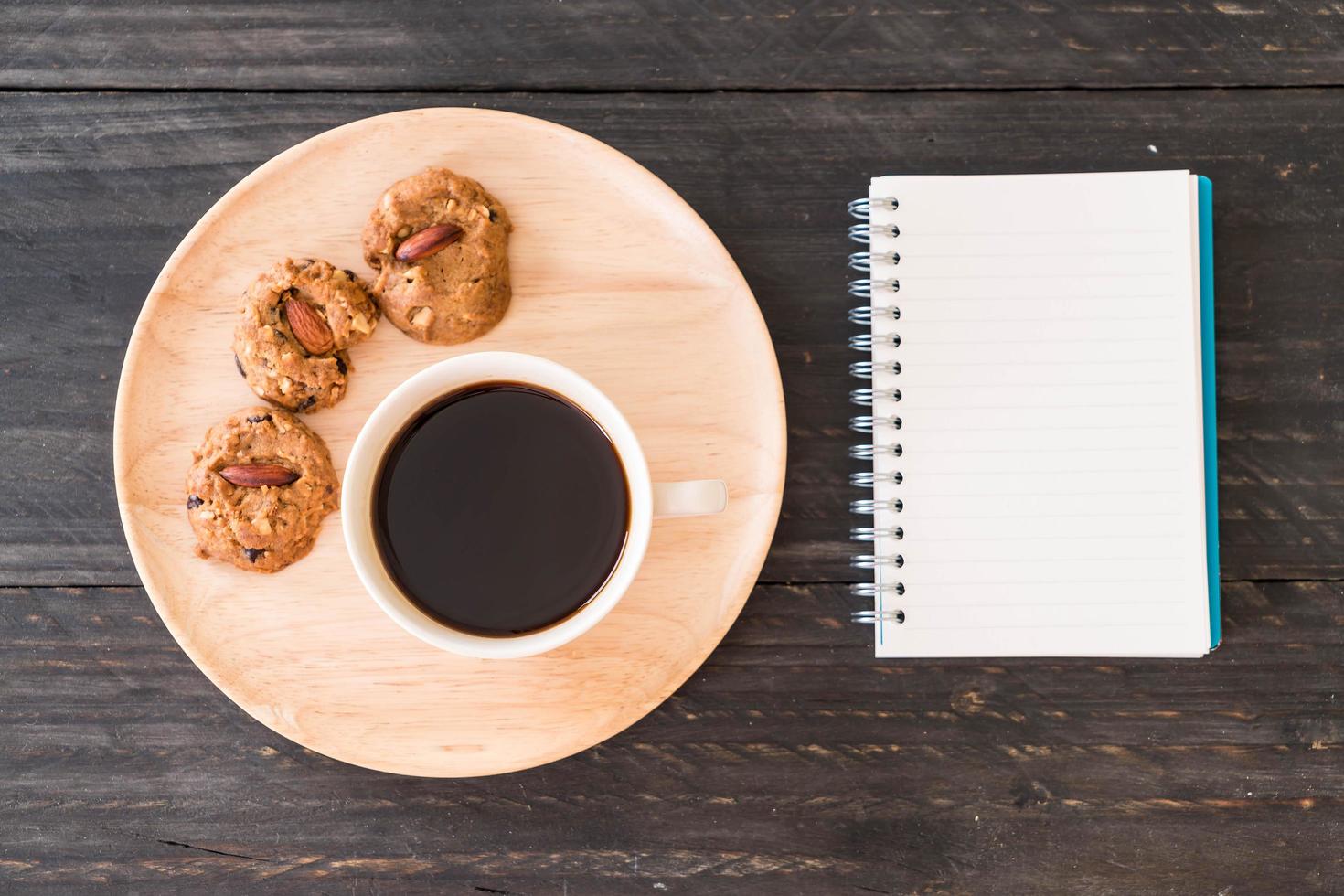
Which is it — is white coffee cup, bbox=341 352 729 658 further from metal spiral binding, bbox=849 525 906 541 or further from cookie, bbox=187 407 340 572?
metal spiral binding, bbox=849 525 906 541

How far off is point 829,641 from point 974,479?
0.71ft

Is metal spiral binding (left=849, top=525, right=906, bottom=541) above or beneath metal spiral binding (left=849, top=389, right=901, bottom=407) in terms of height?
beneath

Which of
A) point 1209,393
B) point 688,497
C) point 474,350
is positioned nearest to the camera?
point 688,497

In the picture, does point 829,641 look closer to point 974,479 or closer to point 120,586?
point 974,479

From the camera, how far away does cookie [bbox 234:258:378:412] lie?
30.4 inches

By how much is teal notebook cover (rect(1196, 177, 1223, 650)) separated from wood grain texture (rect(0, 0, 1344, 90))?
0.16 metres

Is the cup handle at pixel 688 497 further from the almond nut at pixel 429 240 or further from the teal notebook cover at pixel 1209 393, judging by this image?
the teal notebook cover at pixel 1209 393

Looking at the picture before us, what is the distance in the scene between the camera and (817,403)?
0.95 m

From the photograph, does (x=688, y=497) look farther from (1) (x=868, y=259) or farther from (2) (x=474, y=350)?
(1) (x=868, y=259)

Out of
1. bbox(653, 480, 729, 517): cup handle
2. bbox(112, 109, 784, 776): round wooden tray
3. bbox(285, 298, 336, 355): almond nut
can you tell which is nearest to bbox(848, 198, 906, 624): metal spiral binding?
bbox(112, 109, 784, 776): round wooden tray

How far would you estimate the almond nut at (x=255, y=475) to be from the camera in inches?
30.2

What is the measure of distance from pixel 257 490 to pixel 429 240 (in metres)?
0.25

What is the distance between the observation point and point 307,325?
77 cm

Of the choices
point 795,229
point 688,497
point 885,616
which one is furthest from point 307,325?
point 885,616
